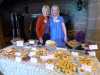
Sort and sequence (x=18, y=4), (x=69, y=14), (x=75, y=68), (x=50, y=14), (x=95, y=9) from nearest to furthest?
(x=75, y=68) < (x=50, y=14) < (x=95, y=9) < (x=69, y=14) < (x=18, y=4)

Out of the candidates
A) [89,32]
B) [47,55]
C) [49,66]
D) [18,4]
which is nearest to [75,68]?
[49,66]

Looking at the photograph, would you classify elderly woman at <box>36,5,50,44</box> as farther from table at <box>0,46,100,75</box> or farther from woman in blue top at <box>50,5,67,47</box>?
table at <box>0,46,100,75</box>

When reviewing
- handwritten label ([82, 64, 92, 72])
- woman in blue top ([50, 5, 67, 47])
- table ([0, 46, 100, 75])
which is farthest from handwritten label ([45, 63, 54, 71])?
woman in blue top ([50, 5, 67, 47])

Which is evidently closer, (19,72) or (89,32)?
(19,72)

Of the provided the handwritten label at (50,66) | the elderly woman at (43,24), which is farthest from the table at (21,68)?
the elderly woman at (43,24)

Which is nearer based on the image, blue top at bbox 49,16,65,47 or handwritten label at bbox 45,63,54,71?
handwritten label at bbox 45,63,54,71

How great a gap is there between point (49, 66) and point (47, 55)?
23cm

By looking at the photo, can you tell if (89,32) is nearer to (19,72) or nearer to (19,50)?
(19,50)

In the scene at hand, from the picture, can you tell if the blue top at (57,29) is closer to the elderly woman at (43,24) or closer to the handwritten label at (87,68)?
the elderly woman at (43,24)

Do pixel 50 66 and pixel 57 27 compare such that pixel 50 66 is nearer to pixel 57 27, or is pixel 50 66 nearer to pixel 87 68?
pixel 87 68

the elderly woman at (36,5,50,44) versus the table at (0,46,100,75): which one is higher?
the elderly woman at (36,5,50,44)

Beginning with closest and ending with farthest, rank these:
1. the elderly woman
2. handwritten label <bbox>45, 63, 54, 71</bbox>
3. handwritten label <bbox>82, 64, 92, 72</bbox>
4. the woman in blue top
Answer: handwritten label <bbox>82, 64, 92, 72</bbox> → handwritten label <bbox>45, 63, 54, 71</bbox> → the woman in blue top → the elderly woman

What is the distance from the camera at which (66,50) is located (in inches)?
92.0

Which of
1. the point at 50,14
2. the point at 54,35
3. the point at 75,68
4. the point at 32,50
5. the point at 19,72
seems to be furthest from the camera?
the point at 50,14
